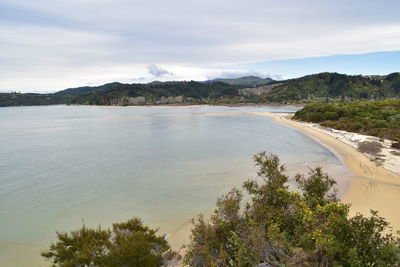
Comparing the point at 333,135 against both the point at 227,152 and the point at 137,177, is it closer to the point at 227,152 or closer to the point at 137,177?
the point at 227,152

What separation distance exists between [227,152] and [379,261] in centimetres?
2139

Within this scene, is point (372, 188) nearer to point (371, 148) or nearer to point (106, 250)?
→ point (371, 148)

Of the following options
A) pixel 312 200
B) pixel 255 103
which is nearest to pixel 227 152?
pixel 312 200

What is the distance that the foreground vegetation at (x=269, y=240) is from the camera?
4.85m

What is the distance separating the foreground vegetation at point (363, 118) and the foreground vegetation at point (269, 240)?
68.6ft

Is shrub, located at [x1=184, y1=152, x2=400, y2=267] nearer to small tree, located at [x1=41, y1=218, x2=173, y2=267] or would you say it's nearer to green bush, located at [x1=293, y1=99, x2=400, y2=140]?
small tree, located at [x1=41, y1=218, x2=173, y2=267]

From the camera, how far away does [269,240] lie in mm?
5691

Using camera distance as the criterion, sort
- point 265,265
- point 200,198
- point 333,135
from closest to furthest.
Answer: point 265,265
point 200,198
point 333,135

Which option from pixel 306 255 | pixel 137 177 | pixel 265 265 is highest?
pixel 306 255

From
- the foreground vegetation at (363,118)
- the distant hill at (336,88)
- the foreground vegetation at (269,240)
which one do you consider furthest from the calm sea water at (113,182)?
the distant hill at (336,88)

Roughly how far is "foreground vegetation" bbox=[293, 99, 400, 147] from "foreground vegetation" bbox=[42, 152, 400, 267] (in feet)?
68.6

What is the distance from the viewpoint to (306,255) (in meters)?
4.78

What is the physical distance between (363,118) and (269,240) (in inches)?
1559

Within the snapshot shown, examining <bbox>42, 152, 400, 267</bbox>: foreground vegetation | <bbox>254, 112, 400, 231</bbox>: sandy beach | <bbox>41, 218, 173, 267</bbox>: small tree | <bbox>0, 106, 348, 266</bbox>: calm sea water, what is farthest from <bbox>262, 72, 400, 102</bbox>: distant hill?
<bbox>41, 218, 173, 267</bbox>: small tree
